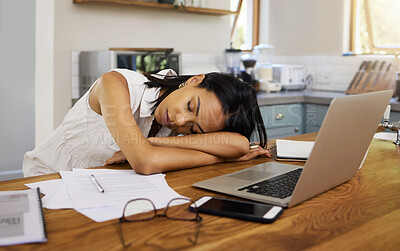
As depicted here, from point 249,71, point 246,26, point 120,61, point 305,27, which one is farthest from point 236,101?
point 246,26

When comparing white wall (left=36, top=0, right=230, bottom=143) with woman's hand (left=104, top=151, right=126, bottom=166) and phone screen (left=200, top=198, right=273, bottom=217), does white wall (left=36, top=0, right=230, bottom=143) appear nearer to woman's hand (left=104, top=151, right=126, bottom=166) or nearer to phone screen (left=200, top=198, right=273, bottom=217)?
woman's hand (left=104, top=151, right=126, bottom=166)

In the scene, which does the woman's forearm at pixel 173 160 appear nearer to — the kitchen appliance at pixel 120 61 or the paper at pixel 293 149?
the paper at pixel 293 149

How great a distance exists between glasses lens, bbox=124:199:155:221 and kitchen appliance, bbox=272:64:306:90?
3.57 metres

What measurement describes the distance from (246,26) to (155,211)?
442 centimetres

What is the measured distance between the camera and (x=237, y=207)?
3.55 feet

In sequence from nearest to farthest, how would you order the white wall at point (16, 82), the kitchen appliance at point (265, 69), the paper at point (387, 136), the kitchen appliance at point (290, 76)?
the paper at point (387, 136) < the white wall at point (16, 82) < the kitchen appliance at point (265, 69) < the kitchen appliance at point (290, 76)

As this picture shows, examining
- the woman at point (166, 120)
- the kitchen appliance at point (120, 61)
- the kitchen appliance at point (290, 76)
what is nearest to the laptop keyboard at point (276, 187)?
the woman at point (166, 120)

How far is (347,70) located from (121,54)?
2344mm

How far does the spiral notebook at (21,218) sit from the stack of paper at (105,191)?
5cm

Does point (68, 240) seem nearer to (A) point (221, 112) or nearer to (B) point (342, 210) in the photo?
(B) point (342, 210)

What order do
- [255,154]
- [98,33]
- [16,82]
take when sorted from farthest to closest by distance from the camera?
[16,82]
[98,33]
[255,154]

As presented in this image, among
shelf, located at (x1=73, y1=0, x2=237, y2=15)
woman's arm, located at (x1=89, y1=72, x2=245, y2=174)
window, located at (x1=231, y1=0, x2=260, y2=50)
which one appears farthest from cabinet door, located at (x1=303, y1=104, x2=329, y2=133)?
woman's arm, located at (x1=89, y1=72, x2=245, y2=174)

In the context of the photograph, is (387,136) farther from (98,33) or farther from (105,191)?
(98,33)

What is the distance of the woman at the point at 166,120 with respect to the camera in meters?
1.51
